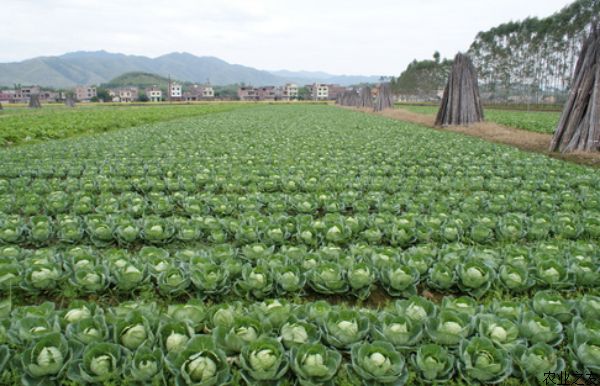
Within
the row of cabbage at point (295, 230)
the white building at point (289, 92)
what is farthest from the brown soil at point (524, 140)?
the white building at point (289, 92)

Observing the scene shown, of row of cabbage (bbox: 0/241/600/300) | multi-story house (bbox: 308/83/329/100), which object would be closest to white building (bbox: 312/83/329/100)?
multi-story house (bbox: 308/83/329/100)

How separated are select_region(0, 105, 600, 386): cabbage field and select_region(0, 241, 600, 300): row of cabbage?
18 millimetres

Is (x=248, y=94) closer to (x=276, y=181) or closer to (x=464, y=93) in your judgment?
(x=464, y=93)

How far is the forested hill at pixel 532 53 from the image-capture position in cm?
5500

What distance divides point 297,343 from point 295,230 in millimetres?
2583

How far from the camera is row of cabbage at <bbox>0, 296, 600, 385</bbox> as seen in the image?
2.53 meters

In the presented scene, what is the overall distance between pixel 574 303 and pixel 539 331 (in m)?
0.71

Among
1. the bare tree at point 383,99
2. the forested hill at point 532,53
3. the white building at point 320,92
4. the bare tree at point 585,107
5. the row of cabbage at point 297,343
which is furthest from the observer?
the white building at point 320,92

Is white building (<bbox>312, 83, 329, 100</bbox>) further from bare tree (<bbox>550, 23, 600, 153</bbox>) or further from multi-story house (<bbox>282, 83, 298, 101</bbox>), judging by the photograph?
bare tree (<bbox>550, 23, 600, 153</bbox>)

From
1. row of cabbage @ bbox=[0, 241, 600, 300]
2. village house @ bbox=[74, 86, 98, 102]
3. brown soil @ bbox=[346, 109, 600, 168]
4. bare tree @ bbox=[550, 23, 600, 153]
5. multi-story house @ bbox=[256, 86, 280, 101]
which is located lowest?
row of cabbage @ bbox=[0, 241, 600, 300]

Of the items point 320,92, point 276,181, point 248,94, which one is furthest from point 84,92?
point 276,181

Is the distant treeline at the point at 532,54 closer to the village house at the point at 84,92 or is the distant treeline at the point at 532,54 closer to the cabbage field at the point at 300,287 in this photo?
the cabbage field at the point at 300,287

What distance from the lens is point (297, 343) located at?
108 inches

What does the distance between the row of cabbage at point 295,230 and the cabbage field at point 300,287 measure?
3 centimetres
